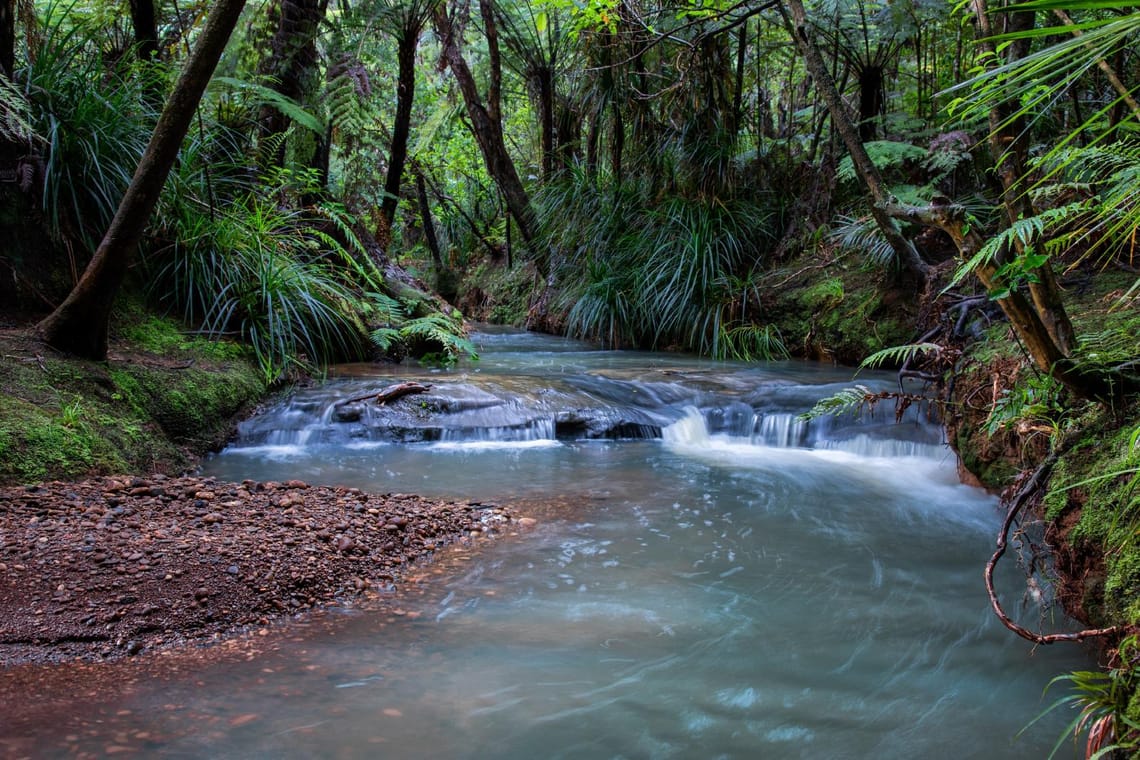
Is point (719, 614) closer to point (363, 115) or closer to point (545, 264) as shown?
point (363, 115)

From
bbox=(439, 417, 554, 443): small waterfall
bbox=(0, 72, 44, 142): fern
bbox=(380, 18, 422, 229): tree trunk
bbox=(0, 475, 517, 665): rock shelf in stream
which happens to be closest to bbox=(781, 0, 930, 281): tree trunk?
bbox=(0, 475, 517, 665): rock shelf in stream

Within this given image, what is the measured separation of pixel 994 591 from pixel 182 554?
2.88 meters

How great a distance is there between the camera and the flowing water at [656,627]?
205 centimetres

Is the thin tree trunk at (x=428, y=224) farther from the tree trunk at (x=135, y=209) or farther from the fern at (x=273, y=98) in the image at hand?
the tree trunk at (x=135, y=209)

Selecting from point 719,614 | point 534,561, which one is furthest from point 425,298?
point 719,614

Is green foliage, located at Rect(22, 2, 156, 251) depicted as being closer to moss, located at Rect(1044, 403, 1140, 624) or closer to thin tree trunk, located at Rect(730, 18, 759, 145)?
moss, located at Rect(1044, 403, 1140, 624)

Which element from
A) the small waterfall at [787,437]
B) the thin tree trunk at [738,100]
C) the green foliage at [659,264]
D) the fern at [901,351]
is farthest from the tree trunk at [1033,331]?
the thin tree trunk at [738,100]

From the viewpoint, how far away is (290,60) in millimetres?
7496

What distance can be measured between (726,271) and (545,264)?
11.9ft

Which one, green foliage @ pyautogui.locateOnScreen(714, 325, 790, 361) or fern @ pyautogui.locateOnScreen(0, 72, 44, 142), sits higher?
fern @ pyautogui.locateOnScreen(0, 72, 44, 142)

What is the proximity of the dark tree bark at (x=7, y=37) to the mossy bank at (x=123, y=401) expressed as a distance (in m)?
1.63

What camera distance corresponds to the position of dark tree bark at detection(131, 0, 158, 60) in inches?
245

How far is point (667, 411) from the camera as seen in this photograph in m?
6.30

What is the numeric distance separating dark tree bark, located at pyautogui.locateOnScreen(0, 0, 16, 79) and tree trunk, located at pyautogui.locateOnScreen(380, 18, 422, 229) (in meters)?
4.77
